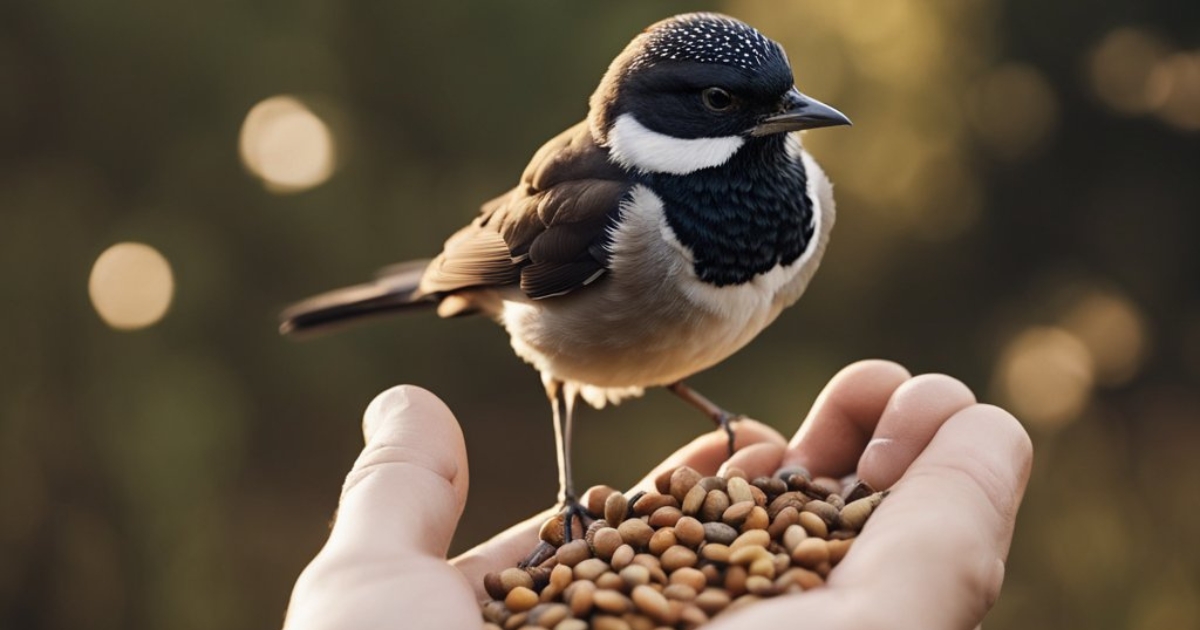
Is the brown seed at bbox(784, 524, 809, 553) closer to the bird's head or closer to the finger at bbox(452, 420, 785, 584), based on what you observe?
the finger at bbox(452, 420, 785, 584)

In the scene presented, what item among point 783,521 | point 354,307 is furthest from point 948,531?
point 354,307

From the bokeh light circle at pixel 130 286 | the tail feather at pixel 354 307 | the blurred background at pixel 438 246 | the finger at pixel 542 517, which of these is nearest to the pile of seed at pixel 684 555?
the finger at pixel 542 517

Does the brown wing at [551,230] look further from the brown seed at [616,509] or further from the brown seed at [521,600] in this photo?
the brown seed at [521,600]

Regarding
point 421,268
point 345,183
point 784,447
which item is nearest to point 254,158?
point 345,183

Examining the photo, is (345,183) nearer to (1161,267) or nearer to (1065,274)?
(1065,274)

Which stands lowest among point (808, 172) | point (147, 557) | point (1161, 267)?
point (147, 557)

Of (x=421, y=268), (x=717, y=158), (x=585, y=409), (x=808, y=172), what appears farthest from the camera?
(x=585, y=409)

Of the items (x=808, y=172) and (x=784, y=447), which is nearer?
(x=808, y=172)
